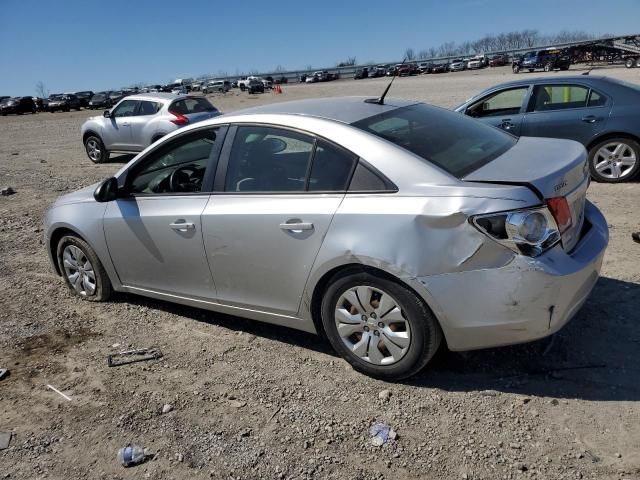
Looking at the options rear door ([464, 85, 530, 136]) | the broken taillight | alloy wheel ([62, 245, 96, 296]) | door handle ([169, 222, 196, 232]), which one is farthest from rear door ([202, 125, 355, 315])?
the broken taillight

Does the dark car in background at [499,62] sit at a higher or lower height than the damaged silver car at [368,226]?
lower

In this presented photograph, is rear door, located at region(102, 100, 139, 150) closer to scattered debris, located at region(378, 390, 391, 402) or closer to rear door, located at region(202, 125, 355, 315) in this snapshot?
rear door, located at region(202, 125, 355, 315)

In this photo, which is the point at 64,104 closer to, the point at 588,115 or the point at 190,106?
the point at 190,106

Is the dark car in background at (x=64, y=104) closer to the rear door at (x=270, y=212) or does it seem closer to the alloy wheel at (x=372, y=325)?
the rear door at (x=270, y=212)

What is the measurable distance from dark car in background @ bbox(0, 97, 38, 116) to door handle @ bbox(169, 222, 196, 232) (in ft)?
180

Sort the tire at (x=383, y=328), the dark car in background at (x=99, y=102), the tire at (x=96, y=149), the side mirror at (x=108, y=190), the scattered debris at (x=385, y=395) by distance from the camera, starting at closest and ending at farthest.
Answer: the tire at (x=383, y=328) → the scattered debris at (x=385, y=395) → the side mirror at (x=108, y=190) → the tire at (x=96, y=149) → the dark car in background at (x=99, y=102)

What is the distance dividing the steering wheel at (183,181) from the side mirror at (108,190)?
48 cm

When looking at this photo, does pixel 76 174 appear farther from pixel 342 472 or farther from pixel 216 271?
pixel 342 472

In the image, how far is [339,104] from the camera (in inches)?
152

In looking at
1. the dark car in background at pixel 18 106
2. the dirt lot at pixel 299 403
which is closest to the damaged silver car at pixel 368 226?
the dirt lot at pixel 299 403

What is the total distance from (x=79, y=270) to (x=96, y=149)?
10.3m

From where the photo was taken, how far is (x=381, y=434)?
115 inches

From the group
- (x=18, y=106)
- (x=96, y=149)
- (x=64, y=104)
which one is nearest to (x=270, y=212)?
(x=96, y=149)

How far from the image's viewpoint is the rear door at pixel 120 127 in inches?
527
